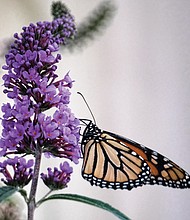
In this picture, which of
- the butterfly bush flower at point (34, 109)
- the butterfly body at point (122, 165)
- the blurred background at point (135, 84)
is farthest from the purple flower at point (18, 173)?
the blurred background at point (135, 84)

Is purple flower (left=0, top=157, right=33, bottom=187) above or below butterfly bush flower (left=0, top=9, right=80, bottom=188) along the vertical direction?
below

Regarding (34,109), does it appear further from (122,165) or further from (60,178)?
(122,165)

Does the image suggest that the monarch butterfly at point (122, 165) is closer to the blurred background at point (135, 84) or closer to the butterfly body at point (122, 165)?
the butterfly body at point (122, 165)

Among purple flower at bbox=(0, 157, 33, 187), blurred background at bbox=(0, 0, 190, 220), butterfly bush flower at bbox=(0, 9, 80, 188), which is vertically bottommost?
purple flower at bbox=(0, 157, 33, 187)

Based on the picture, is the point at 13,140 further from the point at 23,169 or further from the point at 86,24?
the point at 86,24

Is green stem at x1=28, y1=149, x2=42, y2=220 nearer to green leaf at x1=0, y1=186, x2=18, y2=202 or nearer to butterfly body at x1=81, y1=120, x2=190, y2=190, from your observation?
green leaf at x1=0, y1=186, x2=18, y2=202

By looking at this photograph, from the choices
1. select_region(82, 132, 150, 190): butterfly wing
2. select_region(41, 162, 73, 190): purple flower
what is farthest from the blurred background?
select_region(41, 162, 73, 190): purple flower

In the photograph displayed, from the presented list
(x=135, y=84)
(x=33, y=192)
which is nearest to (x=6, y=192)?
(x=33, y=192)
